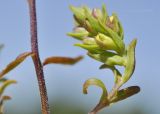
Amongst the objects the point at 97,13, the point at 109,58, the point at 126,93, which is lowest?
the point at 126,93

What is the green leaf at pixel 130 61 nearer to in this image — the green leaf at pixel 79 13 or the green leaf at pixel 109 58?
the green leaf at pixel 109 58

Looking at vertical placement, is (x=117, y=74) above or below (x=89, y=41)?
below

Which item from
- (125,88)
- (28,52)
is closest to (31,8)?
(28,52)

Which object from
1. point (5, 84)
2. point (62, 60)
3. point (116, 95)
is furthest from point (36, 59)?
point (116, 95)

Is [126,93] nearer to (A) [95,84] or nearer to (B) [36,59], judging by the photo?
(A) [95,84]

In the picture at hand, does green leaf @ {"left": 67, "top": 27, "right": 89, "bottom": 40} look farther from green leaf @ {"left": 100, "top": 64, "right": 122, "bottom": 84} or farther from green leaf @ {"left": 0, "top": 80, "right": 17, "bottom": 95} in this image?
green leaf @ {"left": 0, "top": 80, "right": 17, "bottom": 95}

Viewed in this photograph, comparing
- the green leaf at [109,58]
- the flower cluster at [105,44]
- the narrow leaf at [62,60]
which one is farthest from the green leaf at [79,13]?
the narrow leaf at [62,60]
